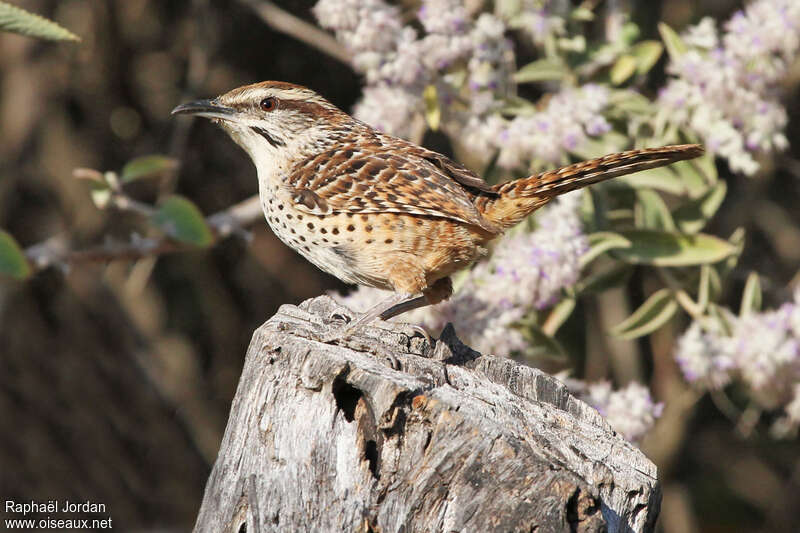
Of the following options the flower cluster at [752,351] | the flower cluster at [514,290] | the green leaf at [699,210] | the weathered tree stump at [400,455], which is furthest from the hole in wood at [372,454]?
the green leaf at [699,210]

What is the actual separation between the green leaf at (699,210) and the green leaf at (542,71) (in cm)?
71

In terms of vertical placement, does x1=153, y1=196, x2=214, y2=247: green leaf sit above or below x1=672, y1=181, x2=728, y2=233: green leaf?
above

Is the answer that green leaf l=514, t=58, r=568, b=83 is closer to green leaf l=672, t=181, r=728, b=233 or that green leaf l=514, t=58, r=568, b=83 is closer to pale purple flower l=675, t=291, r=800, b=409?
green leaf l=672, t=181, r=728, b=233

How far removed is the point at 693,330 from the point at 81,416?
12.9 feet

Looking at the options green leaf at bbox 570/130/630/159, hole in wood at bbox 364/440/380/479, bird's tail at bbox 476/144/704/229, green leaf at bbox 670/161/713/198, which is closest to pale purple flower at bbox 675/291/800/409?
green leaf at bbox 670/161/713/198

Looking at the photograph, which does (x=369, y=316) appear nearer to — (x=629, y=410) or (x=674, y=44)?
(x=629, y=410)

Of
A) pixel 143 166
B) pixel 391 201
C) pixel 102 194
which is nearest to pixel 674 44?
pixel 391 201

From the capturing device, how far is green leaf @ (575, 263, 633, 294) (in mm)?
4031

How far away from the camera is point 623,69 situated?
418 centimetres

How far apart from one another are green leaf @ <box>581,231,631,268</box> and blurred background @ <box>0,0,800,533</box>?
1606 millimetres

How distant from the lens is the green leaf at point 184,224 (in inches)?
152

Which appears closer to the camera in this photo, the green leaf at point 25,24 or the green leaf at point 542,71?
the green leaf at point 25,24

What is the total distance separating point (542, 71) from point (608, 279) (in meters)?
0.85

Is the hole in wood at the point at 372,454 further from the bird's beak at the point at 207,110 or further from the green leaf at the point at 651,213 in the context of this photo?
the green leaf at the point at 651,213
